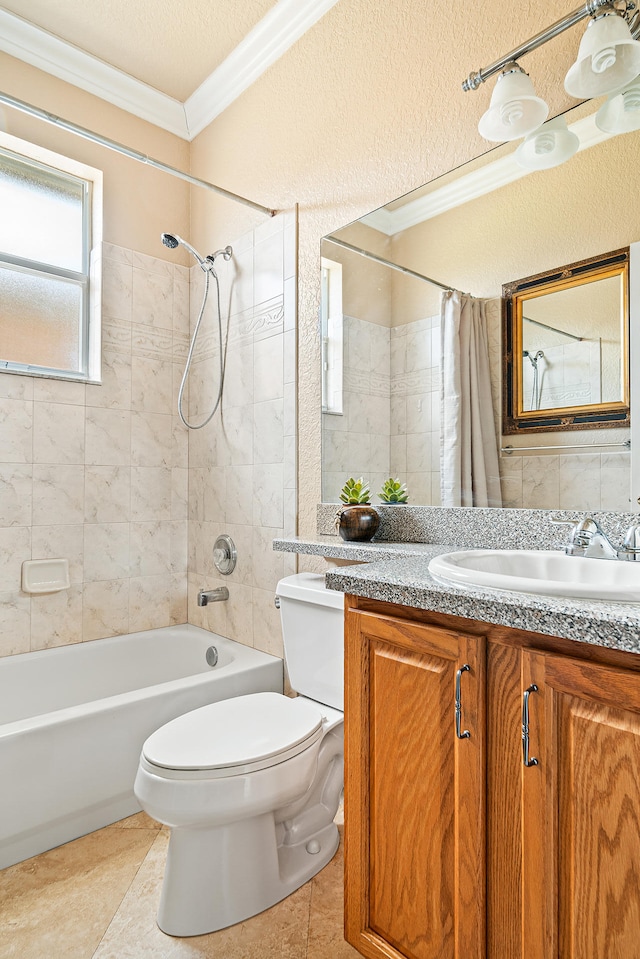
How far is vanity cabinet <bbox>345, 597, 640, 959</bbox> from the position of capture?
0.74m

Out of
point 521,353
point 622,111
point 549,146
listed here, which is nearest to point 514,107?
point 549,146

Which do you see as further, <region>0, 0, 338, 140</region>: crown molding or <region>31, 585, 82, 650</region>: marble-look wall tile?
<region>31, 585, 82, 650</region>: marble-look wall tile

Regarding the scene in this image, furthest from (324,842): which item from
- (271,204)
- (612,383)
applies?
(271,204)

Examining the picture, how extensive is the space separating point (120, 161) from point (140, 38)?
1.54 feet

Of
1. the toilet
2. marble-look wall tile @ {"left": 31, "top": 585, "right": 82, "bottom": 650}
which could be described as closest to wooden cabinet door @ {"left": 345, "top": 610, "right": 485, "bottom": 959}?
the toilet

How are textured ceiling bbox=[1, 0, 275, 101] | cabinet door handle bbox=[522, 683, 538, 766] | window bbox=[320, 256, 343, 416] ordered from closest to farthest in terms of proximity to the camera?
cabinet door handle bbox=[522, 683, 538, 766] < window bbox=[320, 256, 343, 416] < textured ceiling bbox=[1, 0, 275, 101]

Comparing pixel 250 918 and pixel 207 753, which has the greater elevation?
pixel 207 753

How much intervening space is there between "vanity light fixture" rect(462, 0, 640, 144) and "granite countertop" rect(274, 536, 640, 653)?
1.09m

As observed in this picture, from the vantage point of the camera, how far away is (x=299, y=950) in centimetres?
128

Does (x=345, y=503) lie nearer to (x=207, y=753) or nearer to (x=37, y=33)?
(x=207, y=753)

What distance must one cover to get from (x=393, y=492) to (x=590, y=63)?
3.76 ft

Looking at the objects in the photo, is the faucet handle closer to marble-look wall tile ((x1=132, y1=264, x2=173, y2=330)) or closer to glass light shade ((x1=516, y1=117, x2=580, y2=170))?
glass light shade ((x1=516, y1=117, x2=580, y2=170))

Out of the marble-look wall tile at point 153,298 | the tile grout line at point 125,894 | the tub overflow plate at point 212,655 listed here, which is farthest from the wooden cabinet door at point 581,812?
the marble-look wall tile at point 153,298

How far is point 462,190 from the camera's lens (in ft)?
A: 5.13
